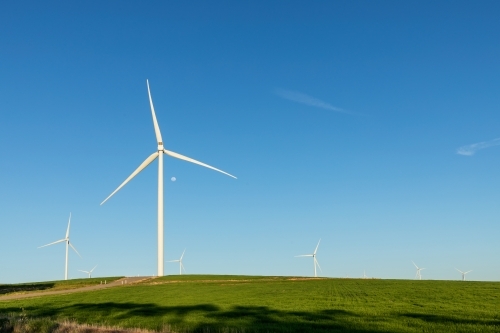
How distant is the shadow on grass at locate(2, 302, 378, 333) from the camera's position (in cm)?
2364

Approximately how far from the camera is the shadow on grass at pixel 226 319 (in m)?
23.6

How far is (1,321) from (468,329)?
22.8 meters

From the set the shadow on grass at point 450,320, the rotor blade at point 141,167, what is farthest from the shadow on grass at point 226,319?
the rotor blade at point 141,167

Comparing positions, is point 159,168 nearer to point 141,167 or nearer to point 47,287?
point 141,167

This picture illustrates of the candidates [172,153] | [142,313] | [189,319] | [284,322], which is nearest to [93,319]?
[142,313]

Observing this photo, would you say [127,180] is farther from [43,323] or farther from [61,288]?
[43,323]

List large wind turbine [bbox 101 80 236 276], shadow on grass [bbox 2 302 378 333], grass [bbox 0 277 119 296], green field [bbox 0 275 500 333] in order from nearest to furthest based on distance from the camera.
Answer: green field [bbox 0 275 500 333] < shadow on grass [bbox 2 302 378 333] < grass [bbox 0 277 119 296] < large wind turbine [bbox 101 80 236 276]

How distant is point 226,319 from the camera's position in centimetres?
2841

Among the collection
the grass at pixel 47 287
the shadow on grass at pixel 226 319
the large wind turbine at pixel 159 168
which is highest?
the large wind turbine at pixel 159 168

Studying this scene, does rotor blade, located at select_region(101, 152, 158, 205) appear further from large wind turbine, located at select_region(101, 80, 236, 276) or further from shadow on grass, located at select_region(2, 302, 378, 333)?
shadow on grass, located at select_region(2, 302, 378, 333)

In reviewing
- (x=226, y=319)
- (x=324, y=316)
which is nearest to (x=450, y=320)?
(x=324, y=316)

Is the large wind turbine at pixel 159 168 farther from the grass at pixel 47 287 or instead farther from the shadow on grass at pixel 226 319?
the shadow on grass at pixel 226 319

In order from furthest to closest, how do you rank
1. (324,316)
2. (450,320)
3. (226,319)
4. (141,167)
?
(141,167), (324,316), (226,319), (450,320)

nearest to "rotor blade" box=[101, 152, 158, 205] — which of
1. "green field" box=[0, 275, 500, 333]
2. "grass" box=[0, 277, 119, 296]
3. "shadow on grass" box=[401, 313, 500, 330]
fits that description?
"grass" box=[0, 277, 119, 296]
